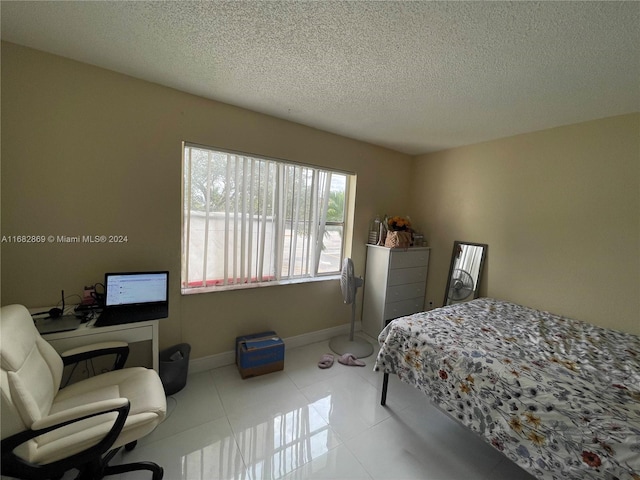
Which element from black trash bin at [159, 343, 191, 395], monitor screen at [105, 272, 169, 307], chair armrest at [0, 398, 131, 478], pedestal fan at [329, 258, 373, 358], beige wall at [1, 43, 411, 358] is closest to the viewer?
chair armrest at [0, 398, 131, 478]

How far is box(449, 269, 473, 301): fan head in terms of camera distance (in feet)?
9.46

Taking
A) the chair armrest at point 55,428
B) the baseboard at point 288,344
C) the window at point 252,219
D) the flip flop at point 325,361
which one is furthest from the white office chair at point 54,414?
the flip flop at point 325,361

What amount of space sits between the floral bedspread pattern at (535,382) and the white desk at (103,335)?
5.58 feet

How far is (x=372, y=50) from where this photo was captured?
54.9 inches

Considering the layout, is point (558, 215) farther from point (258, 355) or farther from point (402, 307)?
point (258, 355)

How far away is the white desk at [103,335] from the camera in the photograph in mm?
1476

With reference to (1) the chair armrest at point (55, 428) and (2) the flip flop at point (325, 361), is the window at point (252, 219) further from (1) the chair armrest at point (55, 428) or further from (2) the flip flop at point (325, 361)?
(1) the chair armrest at point (55, 428)

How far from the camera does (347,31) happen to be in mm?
1259

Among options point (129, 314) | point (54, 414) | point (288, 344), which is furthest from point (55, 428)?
point (288, 344)

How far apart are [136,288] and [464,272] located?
3.30m

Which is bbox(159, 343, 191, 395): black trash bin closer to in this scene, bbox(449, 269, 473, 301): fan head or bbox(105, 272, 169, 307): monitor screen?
bbox(105, 272, 169, 307): monitor screen

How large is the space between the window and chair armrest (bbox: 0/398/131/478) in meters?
1.14

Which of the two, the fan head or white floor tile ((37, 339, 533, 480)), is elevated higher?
the fan head

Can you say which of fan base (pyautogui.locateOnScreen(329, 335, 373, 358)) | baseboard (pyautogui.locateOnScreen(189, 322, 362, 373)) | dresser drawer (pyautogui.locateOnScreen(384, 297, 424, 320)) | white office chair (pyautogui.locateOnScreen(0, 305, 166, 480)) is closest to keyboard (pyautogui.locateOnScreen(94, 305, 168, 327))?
white office chair (pyautogui.locateOnScreen(0, 305, 166, 480))
